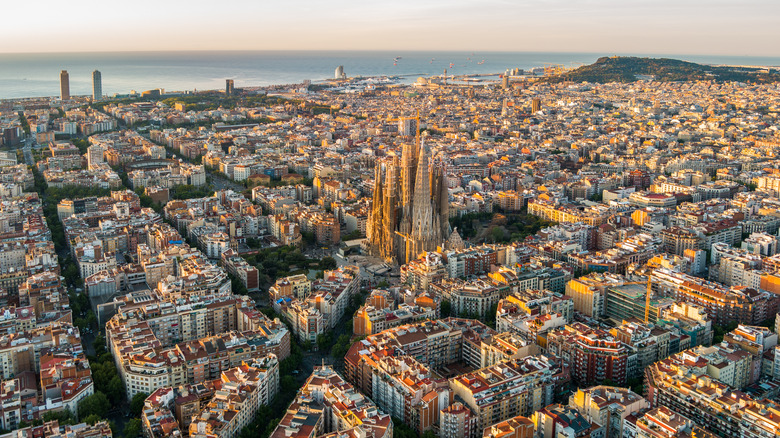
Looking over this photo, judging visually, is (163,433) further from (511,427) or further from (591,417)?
(591,417)

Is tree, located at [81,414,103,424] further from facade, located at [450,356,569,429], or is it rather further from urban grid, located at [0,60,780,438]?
facade, located at [450,356,569,429]

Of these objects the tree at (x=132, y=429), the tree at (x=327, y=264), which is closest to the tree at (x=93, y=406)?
the tree at (x=132, y=429)

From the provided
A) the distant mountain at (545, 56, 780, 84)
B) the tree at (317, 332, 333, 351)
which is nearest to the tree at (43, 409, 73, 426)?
the tree at (317, 332, 333, 351)

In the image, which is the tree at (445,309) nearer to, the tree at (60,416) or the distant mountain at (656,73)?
the tree at (60,416)

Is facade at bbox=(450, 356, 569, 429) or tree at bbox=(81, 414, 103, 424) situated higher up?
facade at bbox=(450, 356, 569, 429)

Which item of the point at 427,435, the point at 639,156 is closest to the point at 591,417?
the point at 427,435
